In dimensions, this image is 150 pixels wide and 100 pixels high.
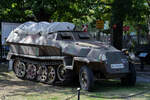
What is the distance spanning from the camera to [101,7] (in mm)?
20844

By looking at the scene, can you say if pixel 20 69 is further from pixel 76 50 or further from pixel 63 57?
pixel 76 50

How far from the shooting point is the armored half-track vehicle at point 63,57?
Answer: 34.8ft

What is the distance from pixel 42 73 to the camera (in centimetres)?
1291

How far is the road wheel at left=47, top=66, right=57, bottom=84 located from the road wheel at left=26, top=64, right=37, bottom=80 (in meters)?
1.15

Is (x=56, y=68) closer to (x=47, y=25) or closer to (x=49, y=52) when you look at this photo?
(x=49, y=52)

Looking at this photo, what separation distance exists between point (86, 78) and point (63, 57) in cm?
148

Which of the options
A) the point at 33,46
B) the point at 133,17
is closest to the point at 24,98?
the point at 33,46

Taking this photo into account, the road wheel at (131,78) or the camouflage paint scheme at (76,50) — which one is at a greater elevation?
the camouflage paint scheme at (76,50)

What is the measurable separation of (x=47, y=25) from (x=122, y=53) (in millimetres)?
4004

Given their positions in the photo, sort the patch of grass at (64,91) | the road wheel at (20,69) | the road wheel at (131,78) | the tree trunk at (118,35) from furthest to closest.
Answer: the tree trunk at (118,35), the road wheel at (20,69), the road wheel at (131,78), the patch of grass at (64,91)

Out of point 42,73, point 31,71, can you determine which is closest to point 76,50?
point 42,73

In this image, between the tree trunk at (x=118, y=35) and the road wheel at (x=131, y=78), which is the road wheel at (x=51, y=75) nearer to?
the road wheel at (x=131, y=78)

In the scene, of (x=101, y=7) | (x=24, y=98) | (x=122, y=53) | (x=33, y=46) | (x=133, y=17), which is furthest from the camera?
(x=101, y=7)

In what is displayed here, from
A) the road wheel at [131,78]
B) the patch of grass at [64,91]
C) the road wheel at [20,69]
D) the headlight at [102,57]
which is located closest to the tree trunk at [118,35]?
the patch of grass at [64,91]
